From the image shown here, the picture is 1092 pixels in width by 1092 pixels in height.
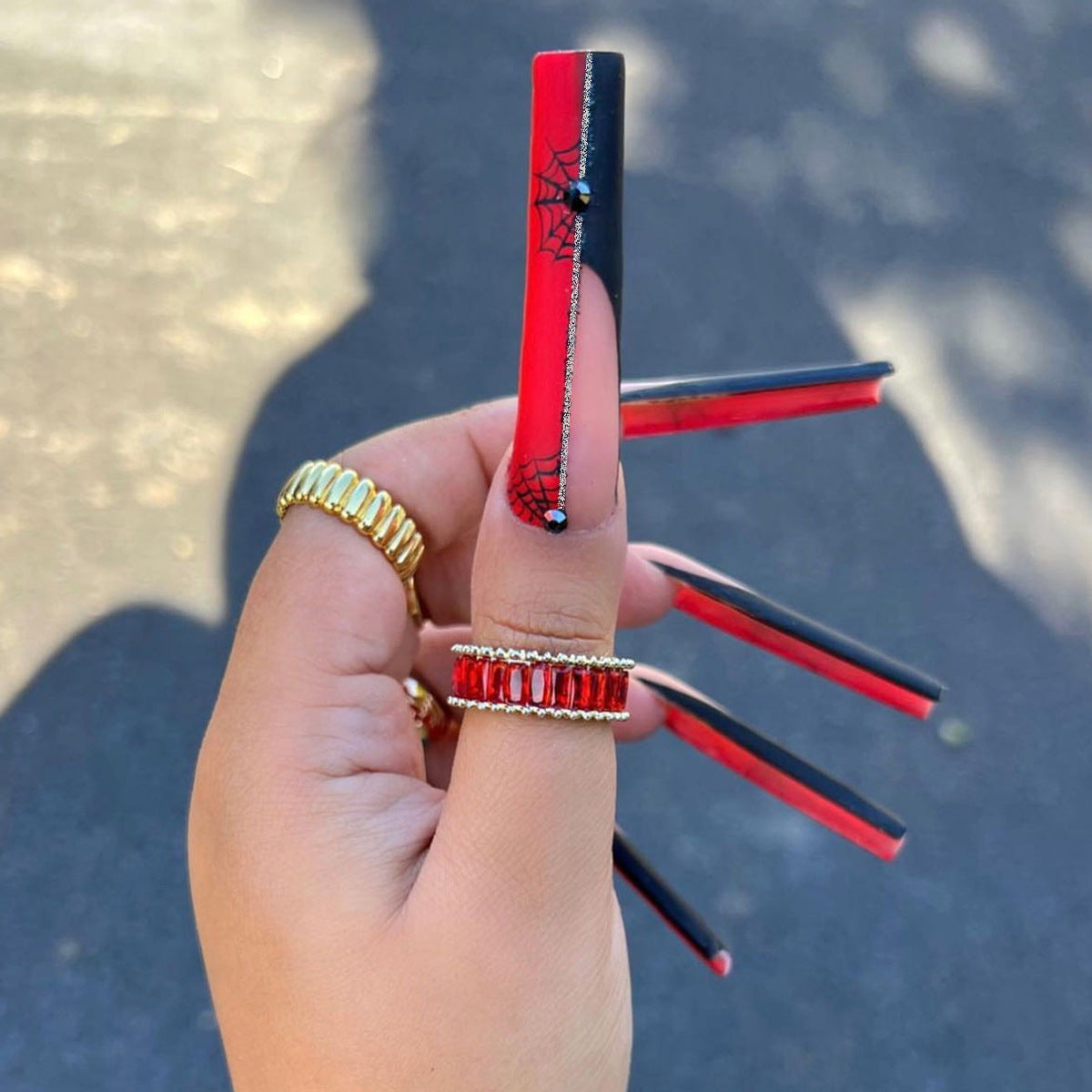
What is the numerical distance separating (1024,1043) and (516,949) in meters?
0.78

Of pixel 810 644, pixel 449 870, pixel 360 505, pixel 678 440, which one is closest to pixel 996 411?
pixel 678 440

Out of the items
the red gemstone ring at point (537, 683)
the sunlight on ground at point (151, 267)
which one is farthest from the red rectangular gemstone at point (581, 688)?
the sunlight on ground at point (151, 267)

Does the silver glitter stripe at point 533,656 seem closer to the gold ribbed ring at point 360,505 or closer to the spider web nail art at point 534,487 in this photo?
the spider web nail art at point 534,487

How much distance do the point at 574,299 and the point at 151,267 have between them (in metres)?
1.09

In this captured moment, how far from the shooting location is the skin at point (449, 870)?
527 millimetres

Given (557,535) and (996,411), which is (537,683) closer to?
(557,535)

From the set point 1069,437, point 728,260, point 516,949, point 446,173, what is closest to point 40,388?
point 446,173

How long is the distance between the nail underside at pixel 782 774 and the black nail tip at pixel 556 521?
40 centimetres

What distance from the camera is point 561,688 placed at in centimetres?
53

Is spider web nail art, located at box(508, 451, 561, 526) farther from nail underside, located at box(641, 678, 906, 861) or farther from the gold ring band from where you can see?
nail underside, located at box(641, 678, 906, 861)

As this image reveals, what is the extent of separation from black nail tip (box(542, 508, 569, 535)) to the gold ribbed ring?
212 millimetres

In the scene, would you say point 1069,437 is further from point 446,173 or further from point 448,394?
point 446,173

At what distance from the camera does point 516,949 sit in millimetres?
536

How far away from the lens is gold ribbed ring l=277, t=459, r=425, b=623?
0.69 m
